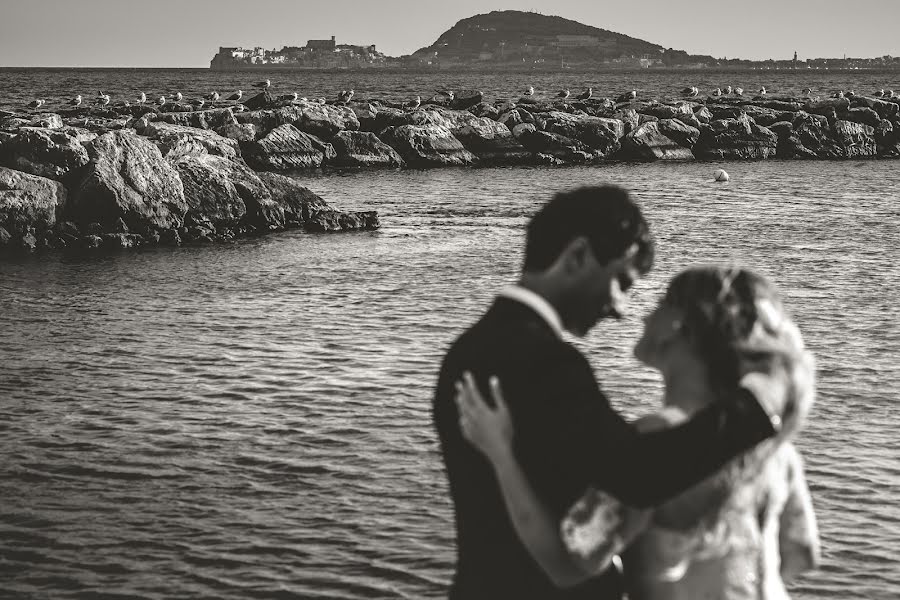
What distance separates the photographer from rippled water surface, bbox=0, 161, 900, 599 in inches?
305

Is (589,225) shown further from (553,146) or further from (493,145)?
(553,146)

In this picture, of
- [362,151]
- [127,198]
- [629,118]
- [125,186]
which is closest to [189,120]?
[362,151]

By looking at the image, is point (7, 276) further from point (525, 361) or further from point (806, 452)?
point (525, 361)

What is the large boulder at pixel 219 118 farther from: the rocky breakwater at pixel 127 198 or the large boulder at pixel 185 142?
the rocky breakwater at pixel 127 198

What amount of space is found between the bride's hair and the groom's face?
14cm

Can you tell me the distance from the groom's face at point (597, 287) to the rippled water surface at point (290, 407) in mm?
4625

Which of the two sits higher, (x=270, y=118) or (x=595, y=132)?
(x=270, y=118)

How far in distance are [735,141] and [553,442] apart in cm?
4672

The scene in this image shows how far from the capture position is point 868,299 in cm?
1698

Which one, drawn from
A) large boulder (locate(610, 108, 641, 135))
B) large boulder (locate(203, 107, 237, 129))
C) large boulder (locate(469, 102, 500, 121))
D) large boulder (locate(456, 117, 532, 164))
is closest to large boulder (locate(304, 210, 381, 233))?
large boulder (locate(203, 107, 237, 129))

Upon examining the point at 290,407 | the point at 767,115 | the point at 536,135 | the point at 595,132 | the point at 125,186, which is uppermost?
the point at 767,115

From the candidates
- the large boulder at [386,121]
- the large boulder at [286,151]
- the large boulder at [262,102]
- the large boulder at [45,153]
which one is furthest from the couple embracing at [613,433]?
the large boulder at [262,102]

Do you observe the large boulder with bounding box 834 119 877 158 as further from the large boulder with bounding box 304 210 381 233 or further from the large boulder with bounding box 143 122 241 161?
the large boulder with bounding box 304 210 381 233

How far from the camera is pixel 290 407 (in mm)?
11078
